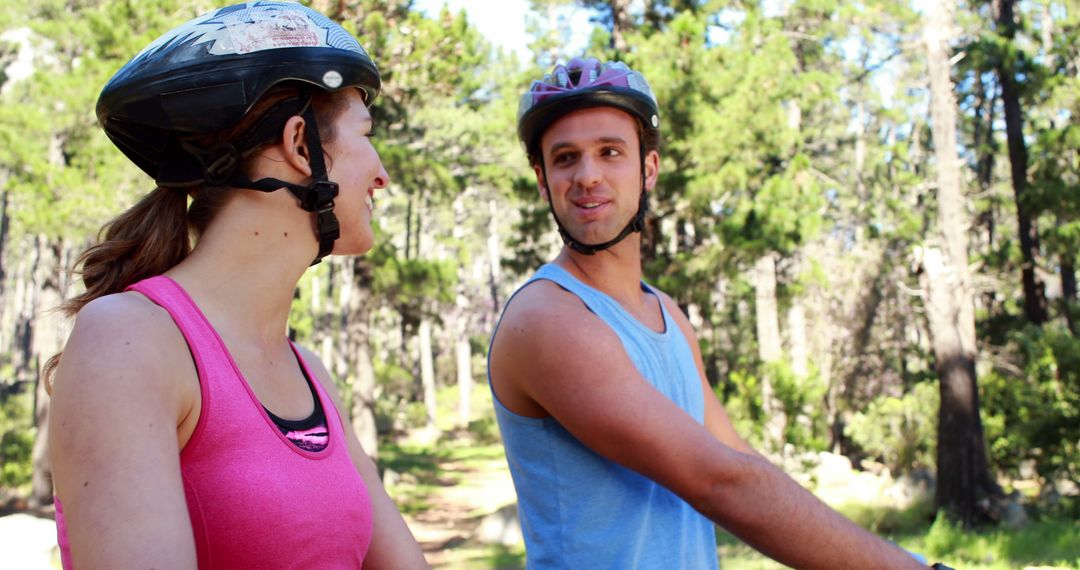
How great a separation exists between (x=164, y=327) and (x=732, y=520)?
1.16 metres

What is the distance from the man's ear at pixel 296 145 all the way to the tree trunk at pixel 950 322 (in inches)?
539

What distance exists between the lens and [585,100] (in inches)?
103

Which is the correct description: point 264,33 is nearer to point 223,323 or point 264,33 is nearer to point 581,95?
point 223,323

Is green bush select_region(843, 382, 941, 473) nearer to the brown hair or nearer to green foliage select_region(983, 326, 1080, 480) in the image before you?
green foliage select_region(983, 326, 1080, 480)

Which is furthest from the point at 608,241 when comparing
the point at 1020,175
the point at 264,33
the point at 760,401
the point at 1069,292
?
the point at 1069,292

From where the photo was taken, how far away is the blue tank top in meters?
2.13

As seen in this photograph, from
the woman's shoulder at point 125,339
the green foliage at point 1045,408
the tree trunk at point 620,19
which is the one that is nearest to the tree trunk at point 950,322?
the green foliage at point 1045,408

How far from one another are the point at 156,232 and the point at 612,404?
0.94 metres

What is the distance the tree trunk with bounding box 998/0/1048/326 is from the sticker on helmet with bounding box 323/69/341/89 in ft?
56.1

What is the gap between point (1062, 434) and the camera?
575 inches

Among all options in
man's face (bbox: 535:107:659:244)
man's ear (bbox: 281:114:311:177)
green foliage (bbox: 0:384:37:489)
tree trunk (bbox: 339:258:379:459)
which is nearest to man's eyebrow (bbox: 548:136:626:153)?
man's face (bbox: 535:107:659:244)

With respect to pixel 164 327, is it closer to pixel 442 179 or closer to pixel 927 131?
pixel 442 179

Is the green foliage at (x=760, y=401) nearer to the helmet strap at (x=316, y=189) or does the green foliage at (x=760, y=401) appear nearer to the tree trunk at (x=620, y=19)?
the tree trunk at (x=620, y=19)

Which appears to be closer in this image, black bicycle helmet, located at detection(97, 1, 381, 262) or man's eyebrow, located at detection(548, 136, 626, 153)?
black bicycle helmet, located at detection(97, 1, 381, 262)
